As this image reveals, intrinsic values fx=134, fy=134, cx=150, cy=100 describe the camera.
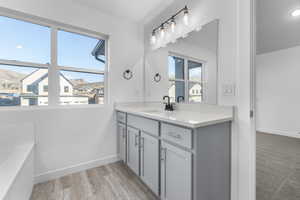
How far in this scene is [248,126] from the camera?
117 centimetres

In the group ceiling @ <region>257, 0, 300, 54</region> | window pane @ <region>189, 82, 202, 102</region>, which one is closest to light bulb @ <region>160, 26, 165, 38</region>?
window pane @ <region>189, 82, 202, 102</region>

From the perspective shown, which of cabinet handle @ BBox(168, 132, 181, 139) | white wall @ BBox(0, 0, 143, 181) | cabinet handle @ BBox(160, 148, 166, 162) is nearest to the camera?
cabinet handle @ BBox(168, 132, 181, 139)

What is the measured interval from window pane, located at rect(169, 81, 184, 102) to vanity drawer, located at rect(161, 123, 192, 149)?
2.66 ft

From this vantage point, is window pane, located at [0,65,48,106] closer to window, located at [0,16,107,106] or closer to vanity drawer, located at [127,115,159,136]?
window, located at [0,16,107,106]

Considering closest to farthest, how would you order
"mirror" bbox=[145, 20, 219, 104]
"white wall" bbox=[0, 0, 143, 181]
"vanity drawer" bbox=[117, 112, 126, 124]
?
"mirror" bbox=[145, 20, 219, 104] < "white wall" bbox=[0, 0, 143, 181] < "vanity drawer" bbox=[117, 112, 126, 124]

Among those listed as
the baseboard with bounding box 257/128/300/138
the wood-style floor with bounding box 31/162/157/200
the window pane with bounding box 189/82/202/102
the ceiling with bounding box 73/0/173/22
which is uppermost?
the ceiling with bounding box 73/0/173/22

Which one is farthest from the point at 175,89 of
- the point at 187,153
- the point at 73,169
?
the point at 73,169

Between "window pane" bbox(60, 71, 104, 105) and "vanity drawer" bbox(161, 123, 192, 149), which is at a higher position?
"window pane" bbox(60, 71, 104, 105)

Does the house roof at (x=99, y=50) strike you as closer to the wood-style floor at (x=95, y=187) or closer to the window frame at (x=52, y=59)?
the window frame at (x=52, y=59)

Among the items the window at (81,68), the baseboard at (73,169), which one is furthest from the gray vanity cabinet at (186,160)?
the window at (81,68)

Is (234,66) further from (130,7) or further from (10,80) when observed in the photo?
(10,80)

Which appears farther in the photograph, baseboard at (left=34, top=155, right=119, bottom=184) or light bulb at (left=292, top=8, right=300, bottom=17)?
light bulb at (left=292, top=8, right=300, bottom=17)

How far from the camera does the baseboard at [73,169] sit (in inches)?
68.2

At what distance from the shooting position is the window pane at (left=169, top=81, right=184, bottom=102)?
1939mm
